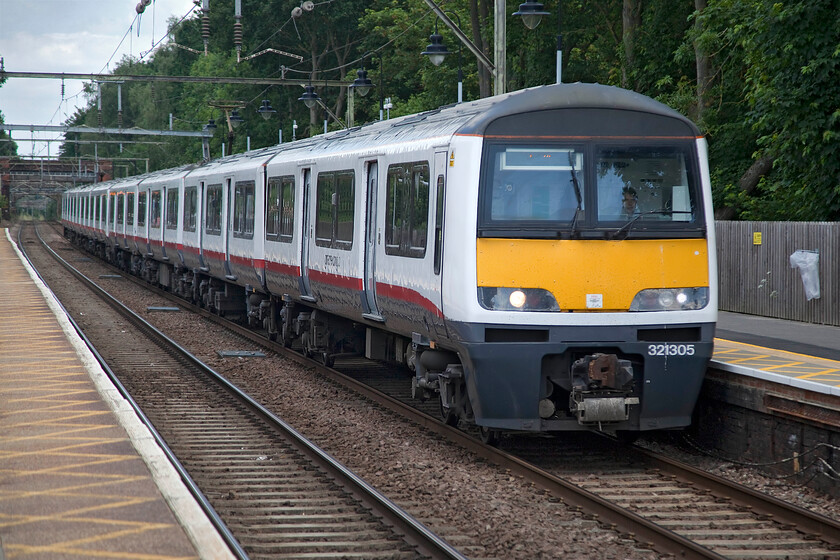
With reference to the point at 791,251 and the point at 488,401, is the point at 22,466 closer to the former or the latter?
the point at 488,401

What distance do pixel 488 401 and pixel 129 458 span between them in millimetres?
2844

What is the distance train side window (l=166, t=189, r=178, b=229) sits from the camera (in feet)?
91.9

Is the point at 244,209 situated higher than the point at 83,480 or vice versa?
the point at 244,209

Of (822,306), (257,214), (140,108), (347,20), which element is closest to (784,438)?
(822,306)

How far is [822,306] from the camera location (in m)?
17.7

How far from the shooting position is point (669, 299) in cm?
940

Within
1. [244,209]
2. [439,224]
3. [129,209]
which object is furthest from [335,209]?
[129,209]

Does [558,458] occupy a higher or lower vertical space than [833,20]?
lower

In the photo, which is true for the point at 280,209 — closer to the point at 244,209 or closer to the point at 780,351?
the point at 244,209

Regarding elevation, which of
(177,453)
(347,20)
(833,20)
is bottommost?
(177,453)

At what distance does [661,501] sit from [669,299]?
1.81 meters

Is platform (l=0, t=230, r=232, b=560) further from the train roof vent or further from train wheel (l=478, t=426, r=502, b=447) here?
the train roof vent

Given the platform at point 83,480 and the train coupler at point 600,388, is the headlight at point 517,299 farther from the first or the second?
the platform at point 83,480

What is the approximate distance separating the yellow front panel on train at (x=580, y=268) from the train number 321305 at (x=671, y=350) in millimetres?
395
